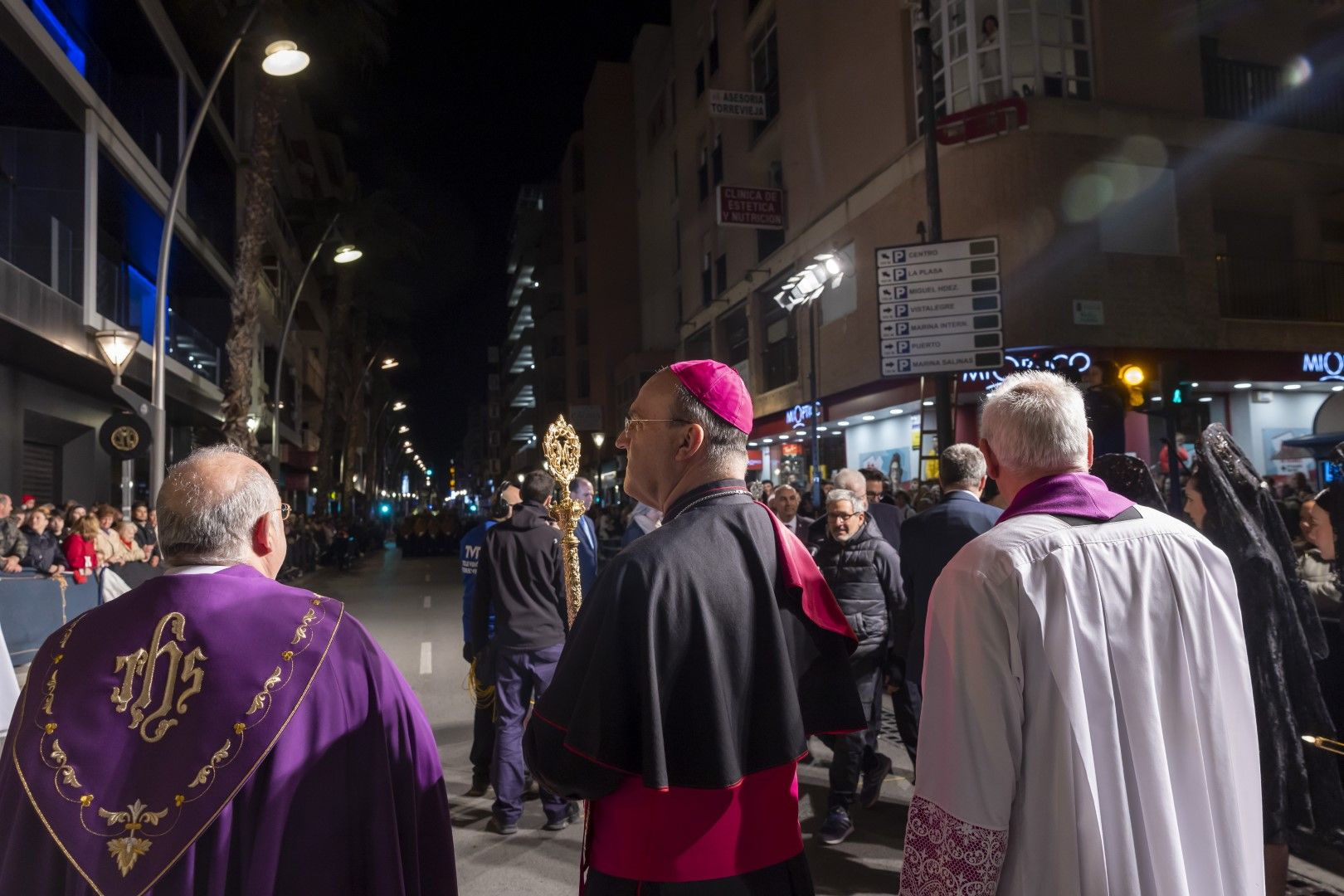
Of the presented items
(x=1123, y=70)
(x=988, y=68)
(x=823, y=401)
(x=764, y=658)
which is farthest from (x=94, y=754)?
(x=823, y=401)

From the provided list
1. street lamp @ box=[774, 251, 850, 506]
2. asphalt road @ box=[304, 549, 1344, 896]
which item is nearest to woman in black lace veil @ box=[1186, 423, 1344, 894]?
asphalt road @ box=[304, 549, 1344, 896]

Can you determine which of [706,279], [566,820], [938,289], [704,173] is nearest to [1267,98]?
[938,289]

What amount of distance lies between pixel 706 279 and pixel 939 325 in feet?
72.9

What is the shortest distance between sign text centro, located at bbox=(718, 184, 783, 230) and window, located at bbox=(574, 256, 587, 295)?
30630mm

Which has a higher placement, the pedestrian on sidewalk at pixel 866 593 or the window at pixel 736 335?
the window at pixel 736 335

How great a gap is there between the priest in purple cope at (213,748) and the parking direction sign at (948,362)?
959cm

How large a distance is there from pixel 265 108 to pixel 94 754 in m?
19.7

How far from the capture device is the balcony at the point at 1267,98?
18.9m

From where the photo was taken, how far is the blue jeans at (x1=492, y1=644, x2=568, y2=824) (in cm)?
596

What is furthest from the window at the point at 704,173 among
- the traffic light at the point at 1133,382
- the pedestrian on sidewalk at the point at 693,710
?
the pedestrian on sidewalk at the point at 693,710

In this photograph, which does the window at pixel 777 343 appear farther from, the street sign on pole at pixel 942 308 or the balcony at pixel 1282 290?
the street sign on pole at pixel 942 308

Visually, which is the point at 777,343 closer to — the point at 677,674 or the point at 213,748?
the point at 677,674

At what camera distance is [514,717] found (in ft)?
20.4

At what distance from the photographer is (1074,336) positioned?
16.8m
